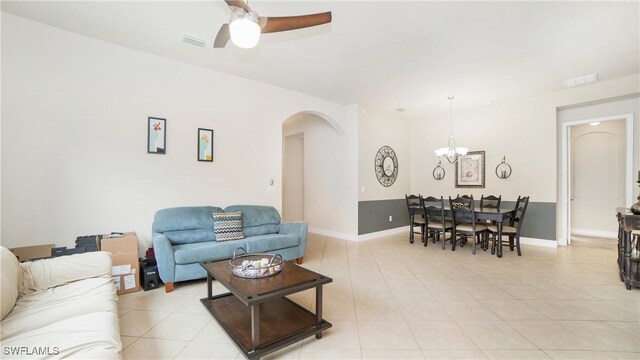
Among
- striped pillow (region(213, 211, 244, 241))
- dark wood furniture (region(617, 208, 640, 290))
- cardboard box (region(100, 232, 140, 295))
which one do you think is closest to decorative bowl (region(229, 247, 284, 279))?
striped pillow (region(213, 211, 244, 241))

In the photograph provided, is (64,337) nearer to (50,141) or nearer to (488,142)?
(50,141)

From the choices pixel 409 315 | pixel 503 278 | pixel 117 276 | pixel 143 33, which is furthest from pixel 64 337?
pixel 503 278

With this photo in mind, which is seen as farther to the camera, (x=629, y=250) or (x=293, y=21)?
(x=629, y=250)

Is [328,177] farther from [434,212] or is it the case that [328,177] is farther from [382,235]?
[434,212]

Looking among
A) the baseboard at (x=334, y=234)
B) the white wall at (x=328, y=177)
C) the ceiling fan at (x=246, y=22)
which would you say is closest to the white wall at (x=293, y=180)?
the white wall at (x=328, y=177)

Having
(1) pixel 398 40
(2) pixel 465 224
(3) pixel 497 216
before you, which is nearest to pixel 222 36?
(1) pixel 398 40

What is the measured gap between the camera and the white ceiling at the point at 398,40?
100 inches

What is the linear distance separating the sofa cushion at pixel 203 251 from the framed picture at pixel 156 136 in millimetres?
1267

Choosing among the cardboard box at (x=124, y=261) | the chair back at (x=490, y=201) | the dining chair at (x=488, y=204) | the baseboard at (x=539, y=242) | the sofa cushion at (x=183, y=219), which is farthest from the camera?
the chair back at (x=490, y=201)

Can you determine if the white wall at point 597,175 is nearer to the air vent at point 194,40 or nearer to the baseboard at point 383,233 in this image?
the baseboard at point 383,233

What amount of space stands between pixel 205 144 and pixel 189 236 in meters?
1.31

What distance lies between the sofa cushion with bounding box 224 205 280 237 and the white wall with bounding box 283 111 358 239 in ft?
6.60

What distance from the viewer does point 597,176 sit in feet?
19.6

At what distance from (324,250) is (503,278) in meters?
2.63
